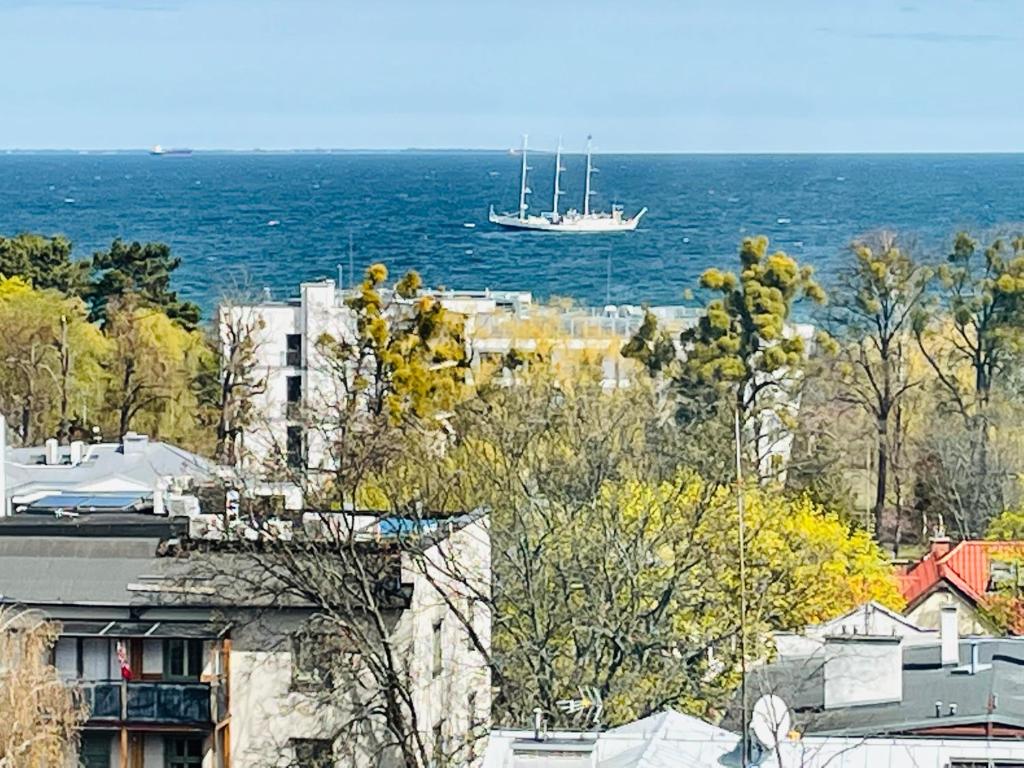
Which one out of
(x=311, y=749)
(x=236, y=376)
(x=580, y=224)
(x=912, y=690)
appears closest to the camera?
(x=912, y=690)

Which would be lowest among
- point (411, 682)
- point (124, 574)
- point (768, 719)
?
point (411, 682)

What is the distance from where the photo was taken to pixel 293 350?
70.0m

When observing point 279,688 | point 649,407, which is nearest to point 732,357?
point 649,407

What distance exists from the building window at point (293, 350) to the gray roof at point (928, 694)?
41275mm

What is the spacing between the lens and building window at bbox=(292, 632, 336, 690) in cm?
3102

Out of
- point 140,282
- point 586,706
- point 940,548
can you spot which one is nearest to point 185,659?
point 586,706

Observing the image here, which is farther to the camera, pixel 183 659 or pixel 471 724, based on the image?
pixel 471 724

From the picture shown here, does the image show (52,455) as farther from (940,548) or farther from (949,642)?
(949,642)

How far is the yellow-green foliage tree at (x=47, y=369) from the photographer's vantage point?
65312mm

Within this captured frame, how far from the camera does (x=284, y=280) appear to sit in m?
145

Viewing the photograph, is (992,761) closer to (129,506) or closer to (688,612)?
(688,612)

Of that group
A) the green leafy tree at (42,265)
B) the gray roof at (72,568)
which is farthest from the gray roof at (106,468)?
the green leafy tree at (42,265)

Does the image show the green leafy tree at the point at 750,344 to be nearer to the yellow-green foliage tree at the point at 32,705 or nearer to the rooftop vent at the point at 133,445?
the rooftop vent at the point at 133,445

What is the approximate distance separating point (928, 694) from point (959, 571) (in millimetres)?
17578
